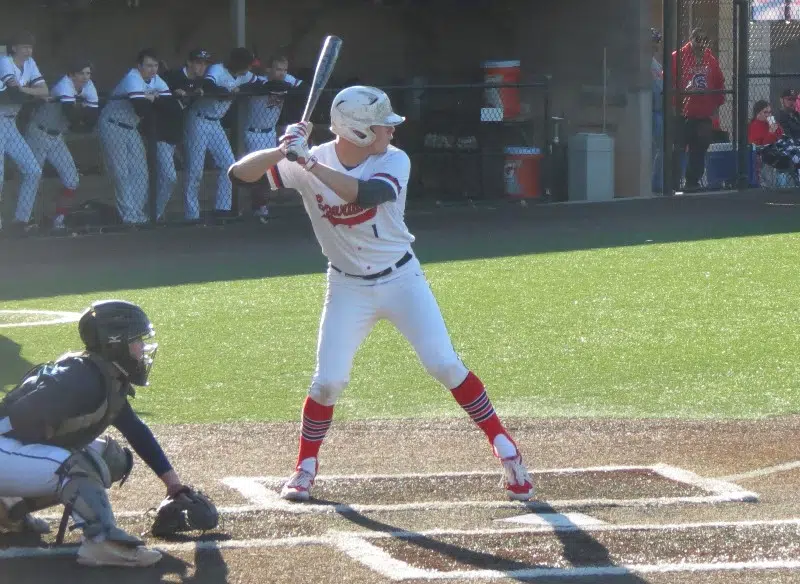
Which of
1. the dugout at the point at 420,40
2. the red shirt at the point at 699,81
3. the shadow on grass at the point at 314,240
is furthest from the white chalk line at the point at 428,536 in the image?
the red shirt at the point at 699,81

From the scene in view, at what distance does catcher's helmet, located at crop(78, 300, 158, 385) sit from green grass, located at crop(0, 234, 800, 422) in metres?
2.35

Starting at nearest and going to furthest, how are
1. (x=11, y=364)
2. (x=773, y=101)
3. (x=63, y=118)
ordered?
(x=11, y=364)
(x=63, y=118)
(x=773, y=101)

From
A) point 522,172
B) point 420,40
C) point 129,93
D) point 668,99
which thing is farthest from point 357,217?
point 420,40

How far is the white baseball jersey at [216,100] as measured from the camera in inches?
557

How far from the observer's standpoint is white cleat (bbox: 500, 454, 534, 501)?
18.4 ft

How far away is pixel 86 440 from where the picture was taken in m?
4.85

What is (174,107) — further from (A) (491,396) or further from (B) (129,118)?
(A) (491,396)

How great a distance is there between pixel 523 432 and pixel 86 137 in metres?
10.5

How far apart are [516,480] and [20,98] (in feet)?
29.3

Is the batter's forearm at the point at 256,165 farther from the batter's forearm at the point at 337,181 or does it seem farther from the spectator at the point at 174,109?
the spectator at the point at 174,109

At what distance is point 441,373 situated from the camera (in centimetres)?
567

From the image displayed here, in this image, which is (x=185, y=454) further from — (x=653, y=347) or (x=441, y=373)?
(x=653, y=347)

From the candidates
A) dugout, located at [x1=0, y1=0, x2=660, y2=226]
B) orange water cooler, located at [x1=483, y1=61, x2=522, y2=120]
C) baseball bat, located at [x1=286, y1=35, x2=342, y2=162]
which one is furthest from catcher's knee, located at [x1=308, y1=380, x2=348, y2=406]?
orange water cooler, located at [x1=483, y1=61, x2=522, y2=120]

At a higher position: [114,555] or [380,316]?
[380,316]
